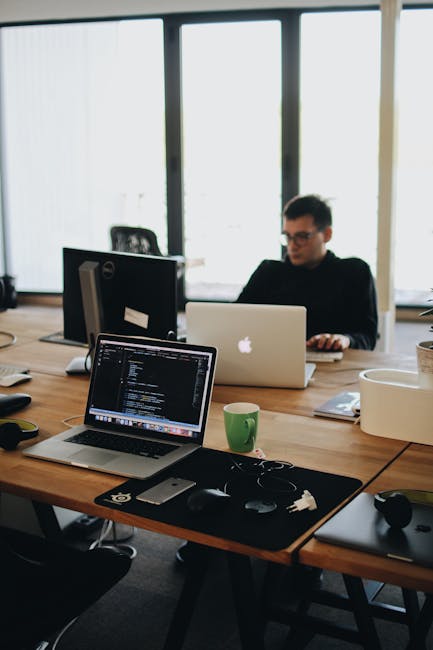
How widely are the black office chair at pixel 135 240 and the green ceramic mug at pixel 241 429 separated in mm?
3476

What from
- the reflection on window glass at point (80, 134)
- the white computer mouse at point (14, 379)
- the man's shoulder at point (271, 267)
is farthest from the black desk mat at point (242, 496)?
the reflection on window glass at point (80, 134)

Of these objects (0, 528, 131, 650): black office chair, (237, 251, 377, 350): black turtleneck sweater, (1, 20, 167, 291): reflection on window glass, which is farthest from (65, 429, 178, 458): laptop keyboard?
(1, 20, 167, 291): reflection on window glass

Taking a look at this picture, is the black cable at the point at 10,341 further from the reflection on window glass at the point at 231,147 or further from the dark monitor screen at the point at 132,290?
the reflection on window glass at the point at 231,147

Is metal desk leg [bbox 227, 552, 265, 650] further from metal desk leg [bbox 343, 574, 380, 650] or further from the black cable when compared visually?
the black cable

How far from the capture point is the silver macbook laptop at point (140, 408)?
1.86 m

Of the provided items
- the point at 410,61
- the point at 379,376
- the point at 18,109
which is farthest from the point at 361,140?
the point at 379,376

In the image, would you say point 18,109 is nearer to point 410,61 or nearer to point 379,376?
point 410,61

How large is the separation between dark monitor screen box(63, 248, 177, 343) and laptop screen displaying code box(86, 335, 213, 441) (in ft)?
1.45

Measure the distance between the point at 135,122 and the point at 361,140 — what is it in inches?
79.9

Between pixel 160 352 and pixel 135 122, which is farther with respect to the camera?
pixel 135 122

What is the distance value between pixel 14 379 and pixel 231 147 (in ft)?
15.9

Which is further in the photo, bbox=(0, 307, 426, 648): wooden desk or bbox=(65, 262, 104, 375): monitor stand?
bbox=(65, 262, 104, 375): monitor stand

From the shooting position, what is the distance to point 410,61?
6.46m

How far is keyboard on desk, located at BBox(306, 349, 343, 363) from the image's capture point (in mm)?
2732
